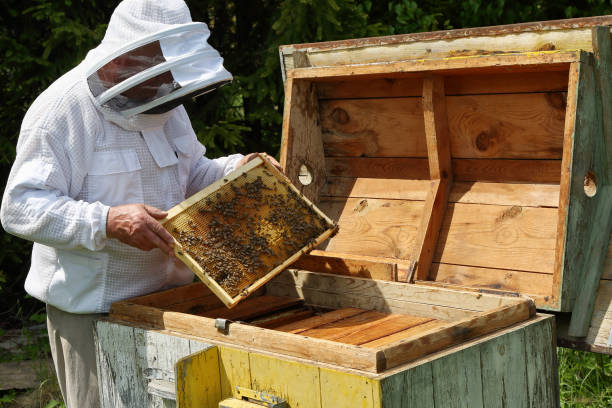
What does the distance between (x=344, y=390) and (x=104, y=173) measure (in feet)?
3.91

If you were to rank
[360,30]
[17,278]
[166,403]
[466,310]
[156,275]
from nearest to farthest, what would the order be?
[166,403] → [466,310] → [156,275] → [360,30] → [17,278]

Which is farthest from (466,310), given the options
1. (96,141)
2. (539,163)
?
(96,141)

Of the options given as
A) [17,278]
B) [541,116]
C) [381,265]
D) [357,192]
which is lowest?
[17,278]

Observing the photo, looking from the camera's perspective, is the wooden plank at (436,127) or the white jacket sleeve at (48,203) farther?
the wooden plank at (436,127)

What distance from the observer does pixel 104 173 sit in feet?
8.74

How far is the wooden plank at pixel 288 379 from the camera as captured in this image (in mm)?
2074

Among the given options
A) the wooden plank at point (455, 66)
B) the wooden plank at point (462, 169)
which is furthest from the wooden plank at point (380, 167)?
the wooden plank at point (455, 66)

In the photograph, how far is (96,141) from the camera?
2668 mm

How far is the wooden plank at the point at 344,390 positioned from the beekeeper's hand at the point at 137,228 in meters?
0.77

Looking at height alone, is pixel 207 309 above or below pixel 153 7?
below

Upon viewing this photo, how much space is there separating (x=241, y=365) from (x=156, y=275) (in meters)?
0.75

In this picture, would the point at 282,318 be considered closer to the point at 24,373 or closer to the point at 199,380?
the point at 199,380

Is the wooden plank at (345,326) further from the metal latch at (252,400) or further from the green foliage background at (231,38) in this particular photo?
the green foliage background at (231,38)

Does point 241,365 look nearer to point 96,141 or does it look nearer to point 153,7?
point 96,141
